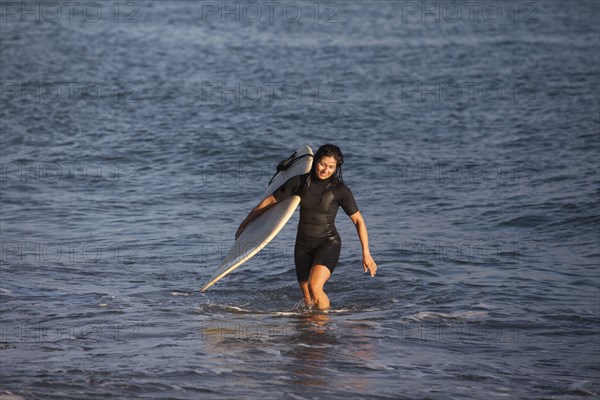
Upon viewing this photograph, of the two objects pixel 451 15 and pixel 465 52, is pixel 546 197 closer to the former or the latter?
pixel 465 52

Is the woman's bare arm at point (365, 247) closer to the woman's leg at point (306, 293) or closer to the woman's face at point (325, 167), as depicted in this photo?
the woman's face at point (325, 167)

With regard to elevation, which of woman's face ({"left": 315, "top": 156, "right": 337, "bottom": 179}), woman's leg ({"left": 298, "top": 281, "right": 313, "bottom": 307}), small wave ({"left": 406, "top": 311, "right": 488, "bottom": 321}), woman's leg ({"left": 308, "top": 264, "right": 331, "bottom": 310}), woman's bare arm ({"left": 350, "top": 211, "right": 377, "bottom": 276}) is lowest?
small wave ({"left": 406, "top": 311, "right": 488, "bottom": 321})

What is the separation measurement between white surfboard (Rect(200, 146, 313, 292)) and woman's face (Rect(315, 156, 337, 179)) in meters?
0.36

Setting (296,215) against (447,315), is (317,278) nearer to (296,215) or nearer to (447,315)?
(447,315)

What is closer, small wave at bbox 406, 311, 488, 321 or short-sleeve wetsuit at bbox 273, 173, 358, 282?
short-sleeve wetsuit at bbox 273, 173, 358, 282

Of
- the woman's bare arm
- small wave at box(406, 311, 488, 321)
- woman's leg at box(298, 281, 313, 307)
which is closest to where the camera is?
the woman's bare arm

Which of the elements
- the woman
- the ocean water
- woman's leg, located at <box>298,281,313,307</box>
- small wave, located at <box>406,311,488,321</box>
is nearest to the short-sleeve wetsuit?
the woman

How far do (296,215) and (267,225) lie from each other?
5.18 metres

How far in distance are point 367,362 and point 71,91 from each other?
1771cm

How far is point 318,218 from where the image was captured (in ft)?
31.4

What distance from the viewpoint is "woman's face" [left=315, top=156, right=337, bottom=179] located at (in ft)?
30.0

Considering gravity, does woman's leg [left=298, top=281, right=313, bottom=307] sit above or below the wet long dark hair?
below

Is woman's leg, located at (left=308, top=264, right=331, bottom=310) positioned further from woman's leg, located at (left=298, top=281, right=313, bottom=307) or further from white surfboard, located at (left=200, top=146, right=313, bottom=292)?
white surfboard, located at (left=200, top=146, right=313, bottom=292)

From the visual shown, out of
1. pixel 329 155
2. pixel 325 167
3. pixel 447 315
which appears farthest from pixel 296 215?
pixel 329 155
